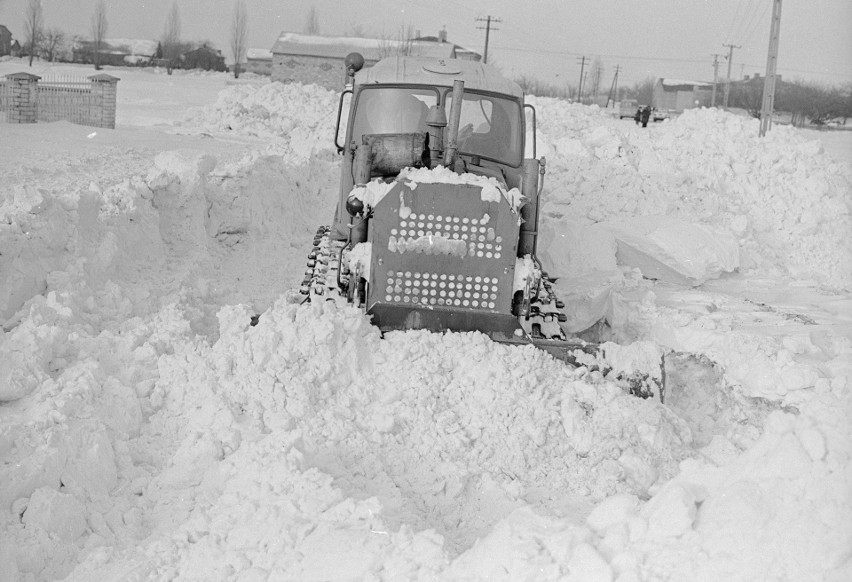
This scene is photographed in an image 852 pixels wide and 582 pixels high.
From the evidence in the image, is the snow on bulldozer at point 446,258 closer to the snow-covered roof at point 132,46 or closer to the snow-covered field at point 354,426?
the snow-covered field at point 354,426

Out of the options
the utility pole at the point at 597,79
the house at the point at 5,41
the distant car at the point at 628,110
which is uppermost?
the utility pole at the point at 597,79

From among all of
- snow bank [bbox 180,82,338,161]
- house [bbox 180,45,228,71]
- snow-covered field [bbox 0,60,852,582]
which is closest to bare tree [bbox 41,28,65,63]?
house [bbox 180,45,228,71]

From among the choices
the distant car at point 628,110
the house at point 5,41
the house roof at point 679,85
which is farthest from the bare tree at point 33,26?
the house roof at point 679,85

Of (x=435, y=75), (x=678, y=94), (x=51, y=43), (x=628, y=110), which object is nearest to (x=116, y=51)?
(x=51, y=43)

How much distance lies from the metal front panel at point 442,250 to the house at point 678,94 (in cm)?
6811

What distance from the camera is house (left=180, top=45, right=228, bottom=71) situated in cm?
5919

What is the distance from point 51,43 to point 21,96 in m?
29.4

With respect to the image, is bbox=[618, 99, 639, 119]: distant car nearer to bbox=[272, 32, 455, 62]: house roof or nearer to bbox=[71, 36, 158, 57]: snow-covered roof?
bbox=[272, 32, 455, 62]: house roof

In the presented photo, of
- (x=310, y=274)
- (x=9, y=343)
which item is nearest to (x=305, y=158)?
(x=310, y=274)

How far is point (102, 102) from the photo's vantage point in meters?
21.8

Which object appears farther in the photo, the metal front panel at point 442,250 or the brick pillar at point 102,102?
the brick pillar at point 102,102

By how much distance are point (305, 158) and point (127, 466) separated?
10160mm

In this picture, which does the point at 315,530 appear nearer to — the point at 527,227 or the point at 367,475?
the point at 367,475

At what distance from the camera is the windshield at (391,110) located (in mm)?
8086
